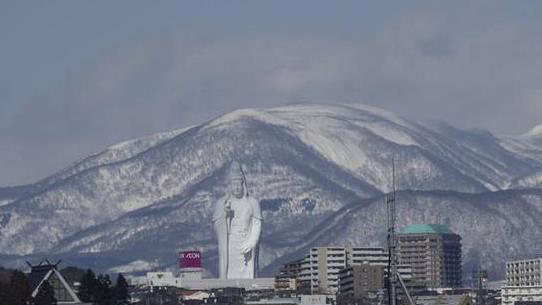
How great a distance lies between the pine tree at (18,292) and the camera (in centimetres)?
11650

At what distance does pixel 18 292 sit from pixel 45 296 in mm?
2105

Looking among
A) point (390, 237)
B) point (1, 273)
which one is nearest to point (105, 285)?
point (390, 237)

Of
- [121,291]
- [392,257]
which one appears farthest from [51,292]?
[392,257]

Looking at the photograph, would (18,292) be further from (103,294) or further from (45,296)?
(103,294)

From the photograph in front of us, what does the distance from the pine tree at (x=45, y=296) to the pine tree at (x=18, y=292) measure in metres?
0.47

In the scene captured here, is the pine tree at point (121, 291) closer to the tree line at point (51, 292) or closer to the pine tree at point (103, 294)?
the tree line at point (51, 292)

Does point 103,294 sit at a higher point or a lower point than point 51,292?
higher

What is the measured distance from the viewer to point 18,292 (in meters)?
117

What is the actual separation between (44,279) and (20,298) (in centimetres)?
901

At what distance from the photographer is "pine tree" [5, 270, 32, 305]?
116 metres

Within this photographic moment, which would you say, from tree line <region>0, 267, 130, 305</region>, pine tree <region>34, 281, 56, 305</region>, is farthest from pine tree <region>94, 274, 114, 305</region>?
pine tree <region>34, 281, 56, 305</region>

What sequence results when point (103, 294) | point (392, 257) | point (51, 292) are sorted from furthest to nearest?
point (103, 294) → point (51, 292) → point (392, 257)

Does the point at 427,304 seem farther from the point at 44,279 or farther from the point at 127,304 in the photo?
the point at 44,279

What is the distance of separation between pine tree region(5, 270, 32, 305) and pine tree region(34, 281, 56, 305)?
1.53 feet
